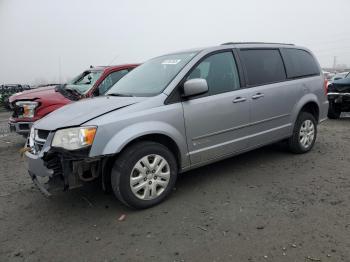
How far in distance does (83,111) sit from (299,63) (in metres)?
3.60

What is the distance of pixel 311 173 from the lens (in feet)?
15.0

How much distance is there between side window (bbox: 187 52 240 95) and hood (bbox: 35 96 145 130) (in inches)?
34.9

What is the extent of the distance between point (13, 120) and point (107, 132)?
4083 millimetres

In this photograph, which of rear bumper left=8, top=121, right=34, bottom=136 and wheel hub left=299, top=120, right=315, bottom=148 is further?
rear bumper left=8, top=121, right=34, bottom=136

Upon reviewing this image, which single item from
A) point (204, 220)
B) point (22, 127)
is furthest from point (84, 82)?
point (204, 220)

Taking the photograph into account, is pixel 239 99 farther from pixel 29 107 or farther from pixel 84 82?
pixel 29 107

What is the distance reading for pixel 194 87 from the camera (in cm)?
377

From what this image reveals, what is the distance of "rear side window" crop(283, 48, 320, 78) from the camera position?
5250 mm

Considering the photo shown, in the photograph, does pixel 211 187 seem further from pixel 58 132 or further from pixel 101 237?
pixel 58 132

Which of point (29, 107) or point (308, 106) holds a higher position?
point (29, 107)

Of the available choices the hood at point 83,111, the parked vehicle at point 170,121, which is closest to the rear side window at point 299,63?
the parked vehicle at point 170,121

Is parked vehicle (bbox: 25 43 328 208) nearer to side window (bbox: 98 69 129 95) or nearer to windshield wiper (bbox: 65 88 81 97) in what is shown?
side window (bbox: 98 69 129 95)

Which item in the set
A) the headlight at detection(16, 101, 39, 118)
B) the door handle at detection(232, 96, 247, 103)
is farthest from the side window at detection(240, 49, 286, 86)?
the headlight at detection(16, 101, 39, 118)

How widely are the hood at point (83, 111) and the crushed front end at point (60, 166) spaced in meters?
0.14
